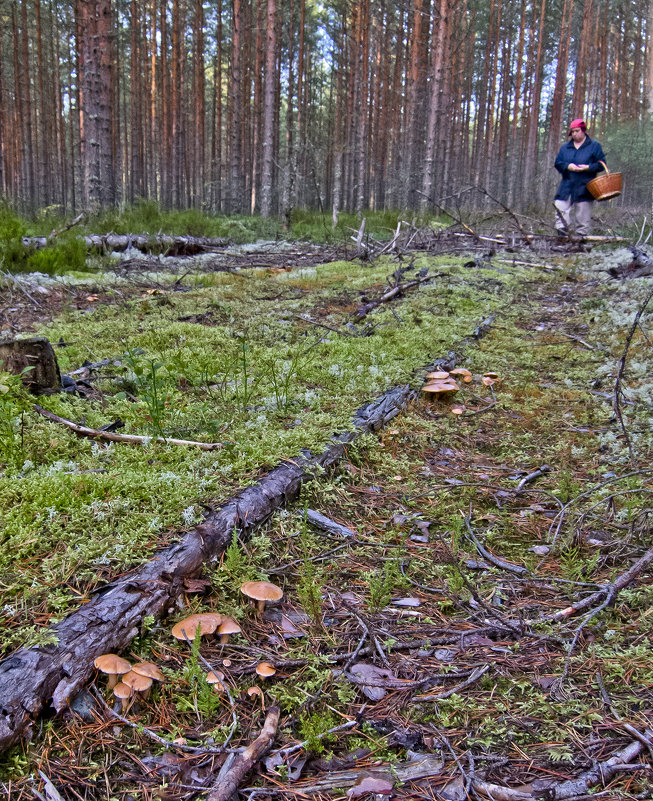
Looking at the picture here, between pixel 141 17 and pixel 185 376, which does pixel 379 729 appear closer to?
pixel 185 376

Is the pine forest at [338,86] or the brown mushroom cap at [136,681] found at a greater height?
the pine forest at [338,86]

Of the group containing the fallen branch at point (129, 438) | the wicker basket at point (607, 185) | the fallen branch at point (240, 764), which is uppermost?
the wicker basket at point (607, 185)

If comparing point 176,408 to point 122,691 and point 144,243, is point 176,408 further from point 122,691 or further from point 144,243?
point 144,243

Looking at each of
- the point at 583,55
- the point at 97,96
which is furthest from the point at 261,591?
the point at 583,55

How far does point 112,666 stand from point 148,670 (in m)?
A: 0.11

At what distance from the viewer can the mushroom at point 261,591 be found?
78.0 inches

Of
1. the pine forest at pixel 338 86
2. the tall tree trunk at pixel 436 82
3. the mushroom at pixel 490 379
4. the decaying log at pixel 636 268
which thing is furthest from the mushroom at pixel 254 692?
the tall tree trunk at pixel 436 82

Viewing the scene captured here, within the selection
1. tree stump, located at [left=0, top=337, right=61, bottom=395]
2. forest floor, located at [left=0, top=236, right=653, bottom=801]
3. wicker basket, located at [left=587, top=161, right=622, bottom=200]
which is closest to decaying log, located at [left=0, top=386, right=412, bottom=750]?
forest floor, located at [left=0, top=236, right=653, bottom=801]

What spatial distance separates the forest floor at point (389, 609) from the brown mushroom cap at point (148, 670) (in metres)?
0.09

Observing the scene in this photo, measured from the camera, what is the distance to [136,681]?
160 cm

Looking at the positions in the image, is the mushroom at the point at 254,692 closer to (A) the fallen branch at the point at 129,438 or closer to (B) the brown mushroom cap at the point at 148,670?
(B) the brown mushroom cap at the point at 148,670

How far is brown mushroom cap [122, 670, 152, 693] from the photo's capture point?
159 cm

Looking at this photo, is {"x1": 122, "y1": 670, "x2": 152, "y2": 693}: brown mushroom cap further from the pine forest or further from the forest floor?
the pine forest

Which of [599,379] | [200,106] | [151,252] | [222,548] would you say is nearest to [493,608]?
[222,548]
